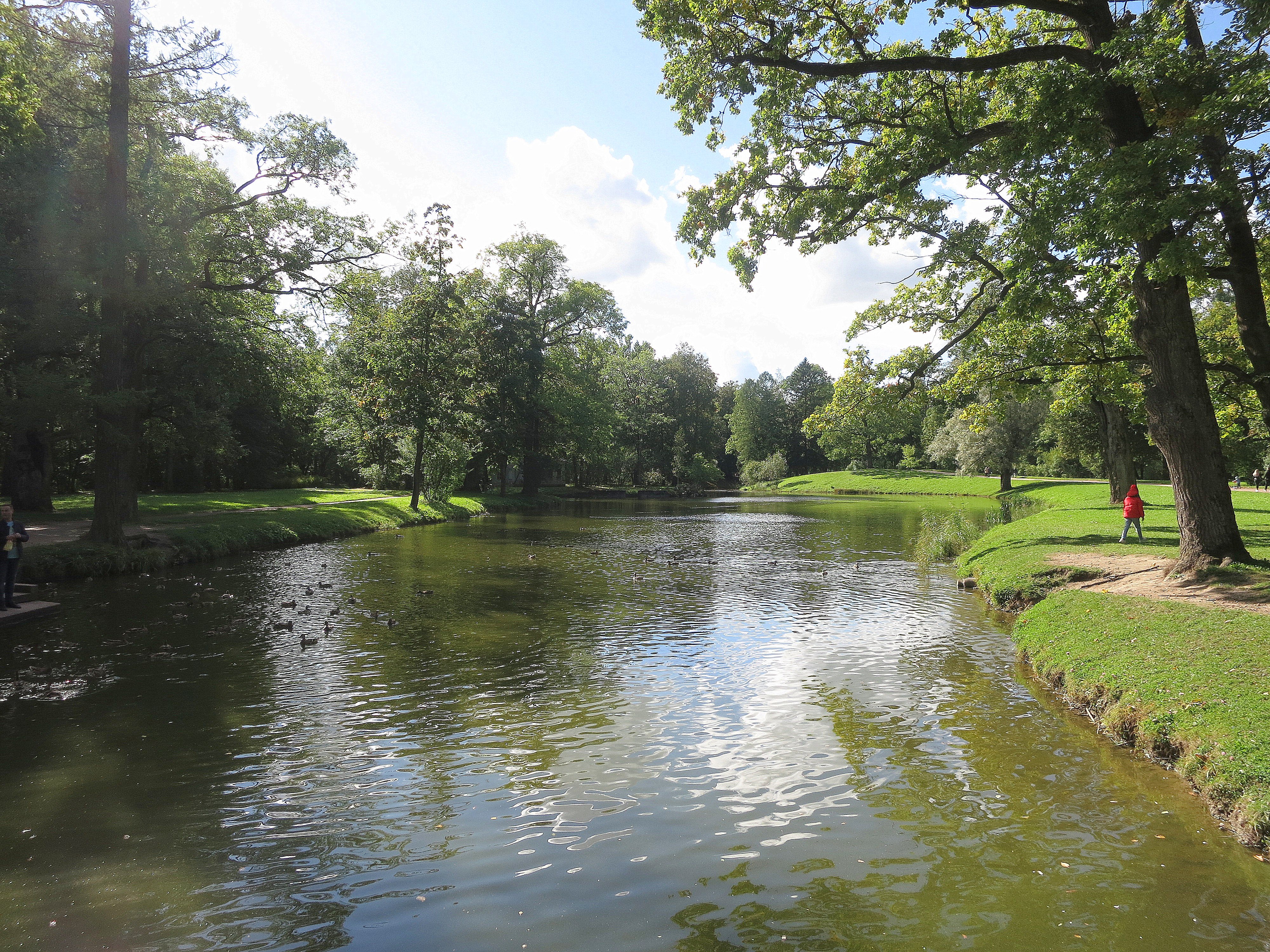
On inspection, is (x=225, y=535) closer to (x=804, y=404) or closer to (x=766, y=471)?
(x=766, y=471)

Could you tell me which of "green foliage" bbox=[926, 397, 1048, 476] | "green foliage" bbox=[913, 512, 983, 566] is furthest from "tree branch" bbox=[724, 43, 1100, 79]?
"green foliage" bbox=[926, 397, 1048, 476]

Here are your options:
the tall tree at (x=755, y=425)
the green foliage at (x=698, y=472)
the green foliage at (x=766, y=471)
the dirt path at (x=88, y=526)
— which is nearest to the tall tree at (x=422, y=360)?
the dirt path at (x=88, y=526)

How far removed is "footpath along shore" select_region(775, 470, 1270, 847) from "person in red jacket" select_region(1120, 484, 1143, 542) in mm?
456

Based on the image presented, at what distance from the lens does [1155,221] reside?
412 inches

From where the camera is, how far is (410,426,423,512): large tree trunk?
39594 millimetres

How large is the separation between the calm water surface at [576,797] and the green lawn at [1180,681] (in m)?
0.35

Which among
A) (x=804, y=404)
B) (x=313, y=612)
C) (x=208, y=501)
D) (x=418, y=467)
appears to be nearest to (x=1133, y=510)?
(x=313, y=612)

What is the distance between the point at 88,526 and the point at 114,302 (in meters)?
8.43

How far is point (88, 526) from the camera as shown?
23000mm

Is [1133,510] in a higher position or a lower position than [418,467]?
lower

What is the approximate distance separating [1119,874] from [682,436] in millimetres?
86253

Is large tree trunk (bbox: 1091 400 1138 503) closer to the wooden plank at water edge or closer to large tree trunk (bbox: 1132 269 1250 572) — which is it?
large tree trunk (bbox: 1132 269 1250 572)

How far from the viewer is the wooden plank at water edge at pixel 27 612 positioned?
1279 centimetres

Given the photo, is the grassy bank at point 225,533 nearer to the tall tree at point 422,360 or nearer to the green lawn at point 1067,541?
the tall tree at point 422,360
